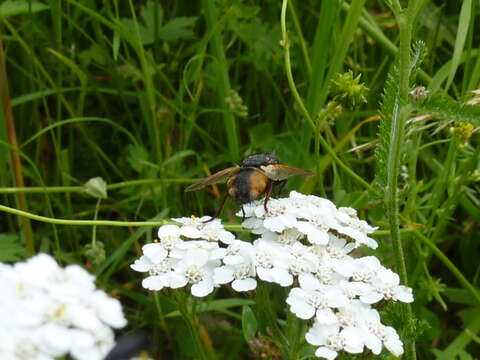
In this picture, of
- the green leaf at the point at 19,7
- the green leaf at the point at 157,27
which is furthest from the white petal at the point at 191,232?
the green leaf at the point at 157,27

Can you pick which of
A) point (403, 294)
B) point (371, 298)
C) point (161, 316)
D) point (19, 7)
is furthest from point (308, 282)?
point (19, 7)

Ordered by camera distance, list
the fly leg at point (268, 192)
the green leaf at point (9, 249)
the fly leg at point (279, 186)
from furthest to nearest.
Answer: the green leaf at point (9, 249), the fly leg at point (279, 186), the fly leg at point (268, 192)

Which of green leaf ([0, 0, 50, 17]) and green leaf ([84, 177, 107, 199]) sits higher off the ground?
green leaf ([0, 0, 50, 17])

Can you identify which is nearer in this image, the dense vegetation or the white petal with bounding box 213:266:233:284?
the white petal with bounding box 213:266:233:284

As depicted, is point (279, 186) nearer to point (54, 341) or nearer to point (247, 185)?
point (247, 185)

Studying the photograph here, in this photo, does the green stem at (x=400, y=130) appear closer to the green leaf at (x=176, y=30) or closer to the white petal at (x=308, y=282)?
the white petal at (x=308, y=282)

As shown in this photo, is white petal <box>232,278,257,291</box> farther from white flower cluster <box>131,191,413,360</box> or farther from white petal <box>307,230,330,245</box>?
white petal <box>307,230,330,245</box>

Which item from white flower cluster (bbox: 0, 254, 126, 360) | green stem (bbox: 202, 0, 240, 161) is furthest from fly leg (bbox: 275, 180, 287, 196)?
white flower cluster (bbox: 0, 254, 126, 360)
